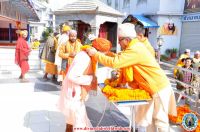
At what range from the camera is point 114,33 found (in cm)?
1230

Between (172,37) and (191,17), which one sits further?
(172,37)

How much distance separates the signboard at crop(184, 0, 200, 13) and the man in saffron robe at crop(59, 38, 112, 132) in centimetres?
1257

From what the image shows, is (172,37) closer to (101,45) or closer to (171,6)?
(171,6)

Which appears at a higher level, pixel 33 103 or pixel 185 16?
pixel 185 16

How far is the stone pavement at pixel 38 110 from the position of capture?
14.9 ft

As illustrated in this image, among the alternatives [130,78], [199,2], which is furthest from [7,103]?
[199,2]

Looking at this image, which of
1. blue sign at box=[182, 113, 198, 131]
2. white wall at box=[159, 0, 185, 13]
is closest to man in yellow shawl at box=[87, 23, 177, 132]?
blue sign at box=[182, 113, 198, 131]

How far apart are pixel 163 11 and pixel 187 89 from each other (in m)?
11.8

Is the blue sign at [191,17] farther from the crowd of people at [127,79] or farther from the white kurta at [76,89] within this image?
the white kurta at [76,89]

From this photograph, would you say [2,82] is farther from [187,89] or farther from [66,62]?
[187,89]

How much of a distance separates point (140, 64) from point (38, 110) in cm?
302

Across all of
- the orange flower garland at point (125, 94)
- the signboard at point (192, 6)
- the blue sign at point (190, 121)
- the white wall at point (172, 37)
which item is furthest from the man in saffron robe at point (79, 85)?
the white wall at point (172, 37)

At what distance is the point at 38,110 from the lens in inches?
211

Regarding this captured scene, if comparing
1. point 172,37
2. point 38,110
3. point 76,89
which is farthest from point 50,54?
point 172,37
